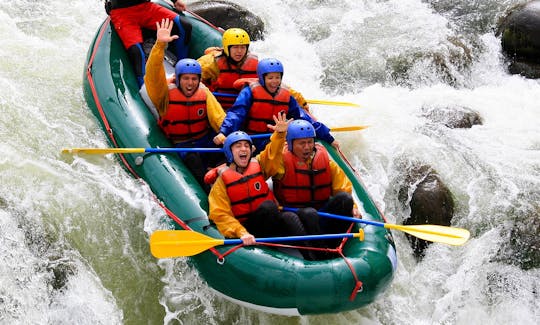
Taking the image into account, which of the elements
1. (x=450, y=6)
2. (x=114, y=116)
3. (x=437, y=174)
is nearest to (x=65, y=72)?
(x=114, y=116)

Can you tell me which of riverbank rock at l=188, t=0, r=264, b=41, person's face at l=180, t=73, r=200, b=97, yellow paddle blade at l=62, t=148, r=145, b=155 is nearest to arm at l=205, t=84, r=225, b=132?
person's face at l=180, t=73, r=200, b=97

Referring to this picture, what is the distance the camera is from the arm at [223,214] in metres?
4.32

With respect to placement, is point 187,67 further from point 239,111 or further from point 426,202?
point 426,202

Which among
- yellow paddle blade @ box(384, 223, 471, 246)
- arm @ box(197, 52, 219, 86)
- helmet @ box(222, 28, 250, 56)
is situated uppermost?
helmet @ box(222, 28, 250, 56)

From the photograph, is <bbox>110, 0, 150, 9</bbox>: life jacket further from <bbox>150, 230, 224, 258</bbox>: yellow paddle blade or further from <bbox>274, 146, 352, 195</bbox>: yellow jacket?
<bbox>150, 230, 224, 258</bbox>: yellow paddle blade

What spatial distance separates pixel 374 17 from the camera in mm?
8930

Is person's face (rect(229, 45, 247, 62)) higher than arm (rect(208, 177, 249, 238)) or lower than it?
higher

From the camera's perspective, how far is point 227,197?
4.48 m

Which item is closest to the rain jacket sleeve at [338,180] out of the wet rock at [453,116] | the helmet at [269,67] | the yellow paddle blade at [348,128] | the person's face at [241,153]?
the person's face at [241,153]

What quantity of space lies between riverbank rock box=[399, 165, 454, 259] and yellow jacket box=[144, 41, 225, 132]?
170 cm

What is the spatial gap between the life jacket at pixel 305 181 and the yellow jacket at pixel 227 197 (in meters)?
0.10

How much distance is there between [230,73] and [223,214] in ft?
5.96

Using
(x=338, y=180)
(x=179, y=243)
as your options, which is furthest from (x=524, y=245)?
(x=179, y=243)

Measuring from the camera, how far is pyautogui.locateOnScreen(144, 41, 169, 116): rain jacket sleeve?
16.5 feet
